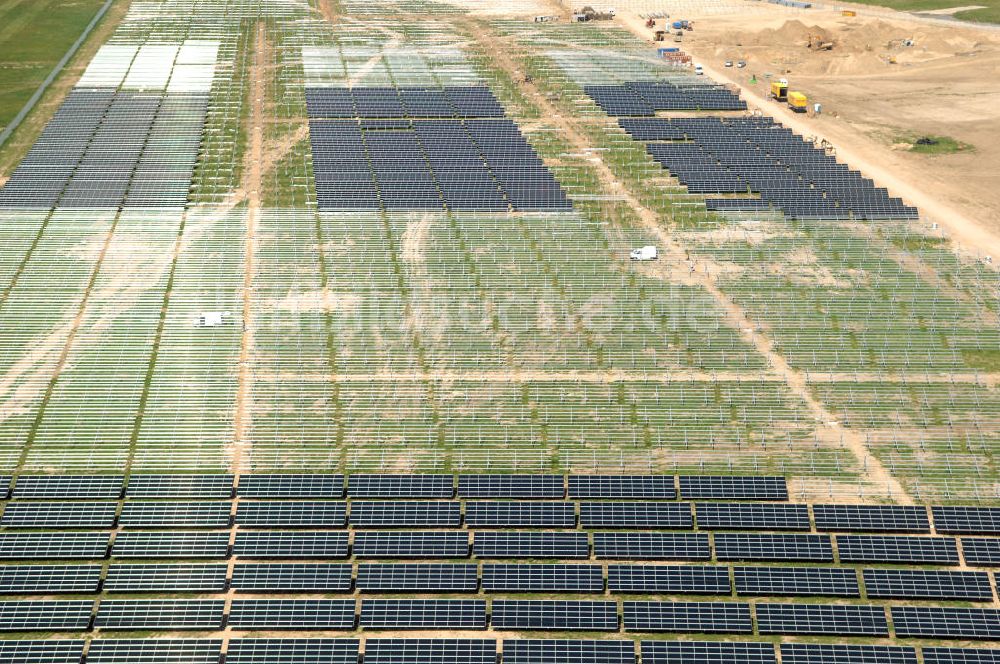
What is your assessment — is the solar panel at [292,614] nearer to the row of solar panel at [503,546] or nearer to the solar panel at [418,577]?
the solar panel at [418,577]

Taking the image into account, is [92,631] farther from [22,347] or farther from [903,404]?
[903,404]

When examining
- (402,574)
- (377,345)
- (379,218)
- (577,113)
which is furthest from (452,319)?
(577,113)

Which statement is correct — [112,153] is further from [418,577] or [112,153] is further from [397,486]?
[418,577]

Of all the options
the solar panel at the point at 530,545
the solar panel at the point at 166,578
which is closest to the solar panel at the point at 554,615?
the solar panel at the point at 530,545

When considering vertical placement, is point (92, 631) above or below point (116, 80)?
below

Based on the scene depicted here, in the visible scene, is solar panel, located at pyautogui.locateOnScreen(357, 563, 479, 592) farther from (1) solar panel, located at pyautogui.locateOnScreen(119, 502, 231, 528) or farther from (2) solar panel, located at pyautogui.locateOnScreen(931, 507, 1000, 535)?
(2) solar panel, located at pyautogui.locateOnScreen(931, 507, 1000, 535)

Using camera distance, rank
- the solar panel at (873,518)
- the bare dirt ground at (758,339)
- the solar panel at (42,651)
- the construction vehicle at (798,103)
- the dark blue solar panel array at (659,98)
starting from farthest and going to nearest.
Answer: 1. the construction vehicle at (798,103)
2. the dark blue solar panel array at (659,98)
3. the bare dirt ground at (758,339)
4. the solar panel at (873,518)
5. the solar panel at (42,651)

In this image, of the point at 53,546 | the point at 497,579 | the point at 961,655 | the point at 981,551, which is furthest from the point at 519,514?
the point at 53,546
